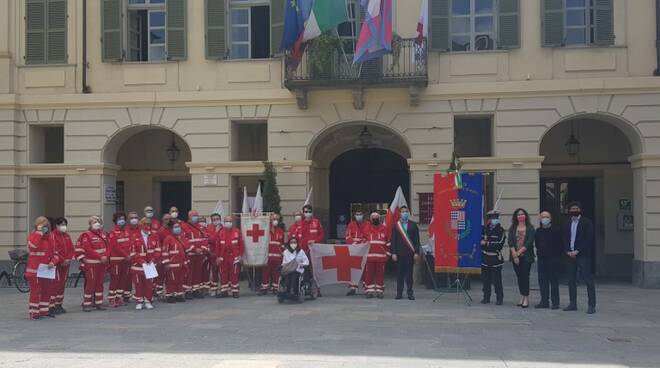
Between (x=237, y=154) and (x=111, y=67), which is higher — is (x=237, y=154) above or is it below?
below

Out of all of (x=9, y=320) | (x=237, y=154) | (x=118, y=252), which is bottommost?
(x=9, y=320)

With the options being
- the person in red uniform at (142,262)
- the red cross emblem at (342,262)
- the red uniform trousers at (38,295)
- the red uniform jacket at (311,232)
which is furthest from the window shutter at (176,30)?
the red uniform trousers at (38,295)

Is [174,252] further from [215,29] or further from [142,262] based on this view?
[215,29]

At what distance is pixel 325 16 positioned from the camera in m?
17.8

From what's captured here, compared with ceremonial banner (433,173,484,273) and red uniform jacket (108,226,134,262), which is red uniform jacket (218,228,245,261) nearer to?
red uniform jacket (108,226,134,262)

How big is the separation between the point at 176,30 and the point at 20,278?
23.9 ft

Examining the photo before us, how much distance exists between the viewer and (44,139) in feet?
69.0

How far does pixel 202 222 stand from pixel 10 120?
22.2ft

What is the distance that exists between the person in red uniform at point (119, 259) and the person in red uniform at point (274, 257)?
3072 mm

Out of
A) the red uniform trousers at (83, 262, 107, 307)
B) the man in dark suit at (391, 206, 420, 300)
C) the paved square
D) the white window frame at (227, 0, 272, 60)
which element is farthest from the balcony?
the red uniform trousers at (83, 262, 107, 307)

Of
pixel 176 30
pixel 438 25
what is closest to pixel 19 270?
pixel 176 30

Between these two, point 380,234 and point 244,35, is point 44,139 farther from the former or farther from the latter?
point 380,234

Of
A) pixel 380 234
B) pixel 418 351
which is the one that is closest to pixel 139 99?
pixel 380 234

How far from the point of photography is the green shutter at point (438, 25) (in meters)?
18.8
